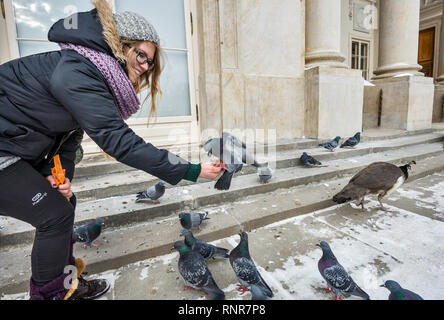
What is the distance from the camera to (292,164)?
181 inches

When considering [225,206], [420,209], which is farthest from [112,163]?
[420,209]

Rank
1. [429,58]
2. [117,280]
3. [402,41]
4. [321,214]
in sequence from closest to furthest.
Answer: [117,280]
[321,214]
[402,41]
[429,58]

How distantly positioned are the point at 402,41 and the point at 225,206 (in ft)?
27.2

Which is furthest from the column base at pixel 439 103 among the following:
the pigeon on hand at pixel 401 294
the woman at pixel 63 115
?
the woman at pixel 63 115

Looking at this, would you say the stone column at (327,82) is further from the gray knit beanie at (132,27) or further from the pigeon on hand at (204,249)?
the gray knit beanie at (132,27)

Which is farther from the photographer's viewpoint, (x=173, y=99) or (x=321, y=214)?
(x=173, y=99)

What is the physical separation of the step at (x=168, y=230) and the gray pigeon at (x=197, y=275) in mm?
562

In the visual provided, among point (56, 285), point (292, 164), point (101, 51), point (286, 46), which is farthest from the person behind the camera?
point (286, 46)

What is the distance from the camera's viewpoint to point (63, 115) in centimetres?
133

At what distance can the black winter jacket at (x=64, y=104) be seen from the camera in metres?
1.23

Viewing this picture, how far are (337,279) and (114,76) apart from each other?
192cm

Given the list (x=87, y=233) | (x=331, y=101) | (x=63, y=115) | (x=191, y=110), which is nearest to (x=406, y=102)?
(x=331, y=101)

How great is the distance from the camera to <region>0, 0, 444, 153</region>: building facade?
4.13 metres

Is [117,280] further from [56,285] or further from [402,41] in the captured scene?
[402,41]
